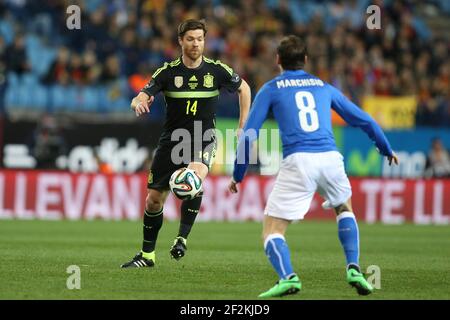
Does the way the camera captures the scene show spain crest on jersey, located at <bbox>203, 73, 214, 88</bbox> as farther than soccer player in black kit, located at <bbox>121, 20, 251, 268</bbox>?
Yes

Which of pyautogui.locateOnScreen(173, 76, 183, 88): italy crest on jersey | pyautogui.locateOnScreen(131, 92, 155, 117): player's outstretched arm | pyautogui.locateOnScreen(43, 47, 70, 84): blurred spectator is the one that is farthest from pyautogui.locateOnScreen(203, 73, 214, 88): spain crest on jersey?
pyautogui.locateOnScreen(43, 47, 70, 84): blurred spectator

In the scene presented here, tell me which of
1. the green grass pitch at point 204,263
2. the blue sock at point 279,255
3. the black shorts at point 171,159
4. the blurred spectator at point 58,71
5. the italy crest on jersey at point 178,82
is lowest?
the green grass pitch at point 204,263

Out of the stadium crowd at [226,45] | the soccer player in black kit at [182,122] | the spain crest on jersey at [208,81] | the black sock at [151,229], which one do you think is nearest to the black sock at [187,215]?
the soccer player in black kit at [182,122]

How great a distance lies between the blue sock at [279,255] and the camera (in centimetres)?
809

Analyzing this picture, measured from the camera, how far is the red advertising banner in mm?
20172

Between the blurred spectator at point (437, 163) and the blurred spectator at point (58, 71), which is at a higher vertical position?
the blurred spectator at point (58, 71)

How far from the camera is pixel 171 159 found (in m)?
10.7

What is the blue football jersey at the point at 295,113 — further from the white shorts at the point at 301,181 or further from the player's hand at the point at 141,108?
the player's hand at the point at 141,108

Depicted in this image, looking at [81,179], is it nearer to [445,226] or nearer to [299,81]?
[445,226]

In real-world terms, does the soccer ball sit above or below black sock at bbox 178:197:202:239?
above

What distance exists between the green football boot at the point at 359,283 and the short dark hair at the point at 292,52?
5.61ft

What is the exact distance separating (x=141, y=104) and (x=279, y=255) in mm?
2560

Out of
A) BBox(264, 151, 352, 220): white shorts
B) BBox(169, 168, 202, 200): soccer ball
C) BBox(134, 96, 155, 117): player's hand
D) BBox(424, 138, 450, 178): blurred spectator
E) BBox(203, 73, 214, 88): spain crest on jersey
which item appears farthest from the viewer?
BBox(424, 138, 450, 178): blurred spectator

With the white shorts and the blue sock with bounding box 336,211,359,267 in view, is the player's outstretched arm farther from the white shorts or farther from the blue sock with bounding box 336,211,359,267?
the blue sock with bounding box 336,211,359,267
